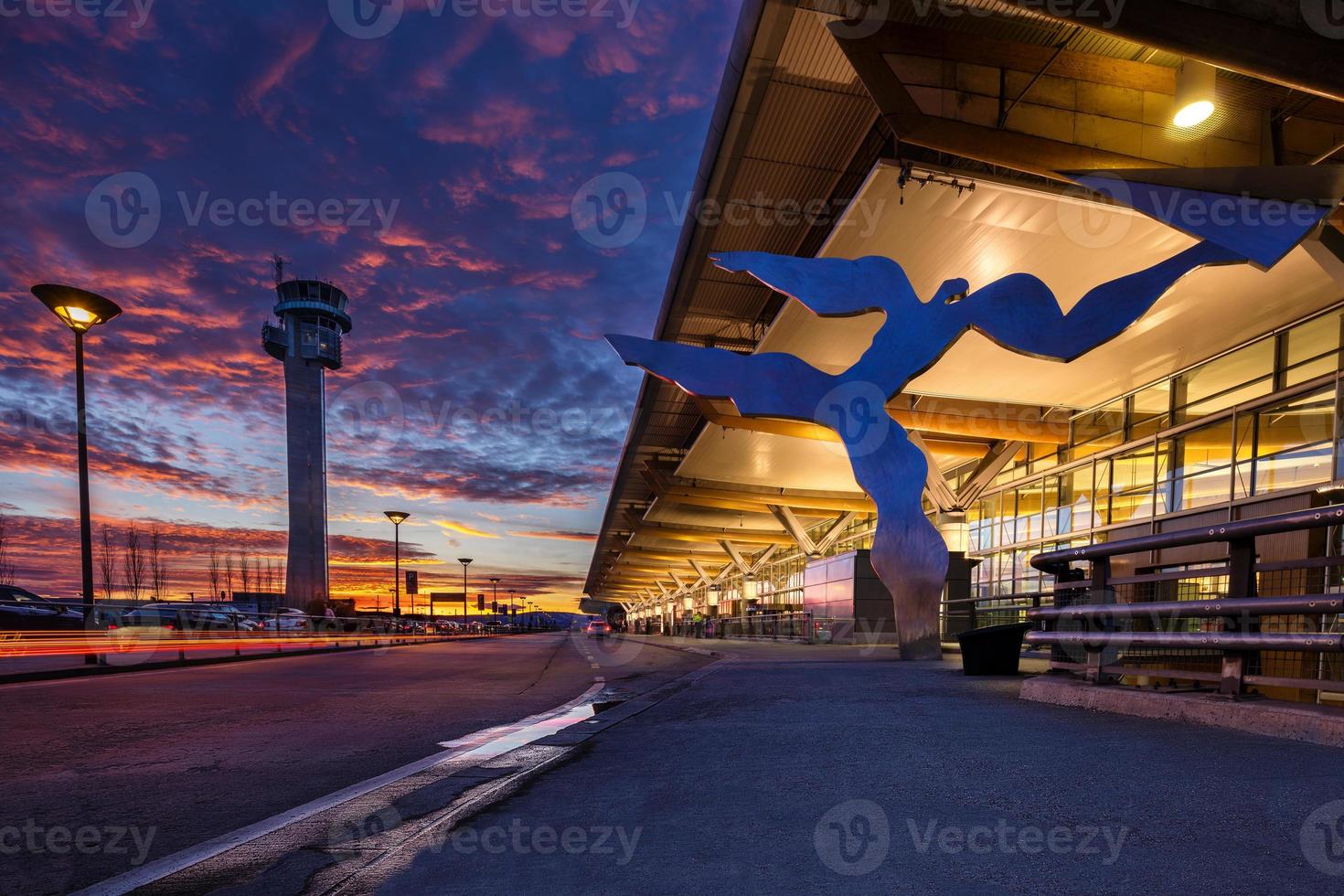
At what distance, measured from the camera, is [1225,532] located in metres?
5.09

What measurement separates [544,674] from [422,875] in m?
11.6

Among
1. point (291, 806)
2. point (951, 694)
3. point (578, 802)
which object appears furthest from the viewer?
point (951, 694)

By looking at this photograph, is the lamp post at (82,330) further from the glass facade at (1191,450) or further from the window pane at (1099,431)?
the window pane at (1099,431)

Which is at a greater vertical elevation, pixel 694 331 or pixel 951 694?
pixel 694 331

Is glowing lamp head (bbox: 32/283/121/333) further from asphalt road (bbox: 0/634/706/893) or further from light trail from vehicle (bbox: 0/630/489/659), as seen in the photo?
asphalt road (bbox: 0/634/706/893)

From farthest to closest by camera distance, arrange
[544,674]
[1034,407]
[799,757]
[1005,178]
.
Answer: [1034,407] < [544,674] < [1005,178] < [799,757]

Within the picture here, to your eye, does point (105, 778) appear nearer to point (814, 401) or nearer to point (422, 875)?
point (422, 875)

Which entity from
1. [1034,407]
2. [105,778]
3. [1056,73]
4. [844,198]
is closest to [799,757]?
[105,778]

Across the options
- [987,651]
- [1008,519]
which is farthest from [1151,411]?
[987,651]

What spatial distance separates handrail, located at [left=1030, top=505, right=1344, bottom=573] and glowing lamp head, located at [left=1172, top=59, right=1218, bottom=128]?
9002 mm

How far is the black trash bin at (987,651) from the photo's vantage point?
10.2 meters

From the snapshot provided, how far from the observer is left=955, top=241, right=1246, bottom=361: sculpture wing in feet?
39.0

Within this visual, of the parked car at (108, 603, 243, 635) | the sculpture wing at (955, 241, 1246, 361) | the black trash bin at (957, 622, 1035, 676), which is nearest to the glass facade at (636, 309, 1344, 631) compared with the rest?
the black trash bin at (957, 622, 1035, 676)

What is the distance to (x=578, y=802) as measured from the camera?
346cm
